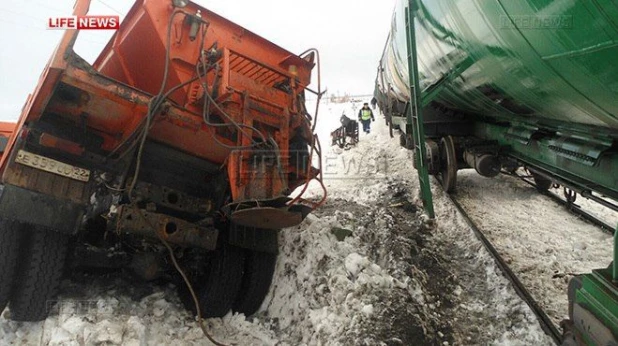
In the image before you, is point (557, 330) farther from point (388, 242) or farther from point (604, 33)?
point (604, 33)

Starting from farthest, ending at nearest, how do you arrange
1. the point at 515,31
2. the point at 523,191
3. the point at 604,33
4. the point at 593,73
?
the point at 523,191 < the point at 515,31 < the point at 593,73 < the point at 604,33

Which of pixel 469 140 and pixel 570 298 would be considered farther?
pixel 469 140

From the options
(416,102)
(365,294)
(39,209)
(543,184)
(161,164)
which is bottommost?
(365,294)

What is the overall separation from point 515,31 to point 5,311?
4092mm

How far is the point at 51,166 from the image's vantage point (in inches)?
100

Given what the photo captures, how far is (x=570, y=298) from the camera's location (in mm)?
1761

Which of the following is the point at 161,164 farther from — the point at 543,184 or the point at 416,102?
the point at 543,184

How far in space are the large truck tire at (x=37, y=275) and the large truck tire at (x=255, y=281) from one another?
1.42 m

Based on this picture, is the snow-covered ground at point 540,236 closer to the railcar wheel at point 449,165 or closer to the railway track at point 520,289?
the railway track at point 520,289

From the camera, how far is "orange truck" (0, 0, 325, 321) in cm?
242

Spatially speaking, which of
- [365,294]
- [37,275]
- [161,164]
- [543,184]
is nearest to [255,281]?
[365,294]

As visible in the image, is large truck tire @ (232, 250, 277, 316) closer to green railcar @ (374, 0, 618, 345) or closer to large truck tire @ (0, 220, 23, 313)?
large truck tire @ (0, 220, 23, 313)

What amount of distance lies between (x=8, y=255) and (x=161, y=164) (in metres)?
1.20

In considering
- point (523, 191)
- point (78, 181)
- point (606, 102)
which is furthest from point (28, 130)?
point (523, 191)
